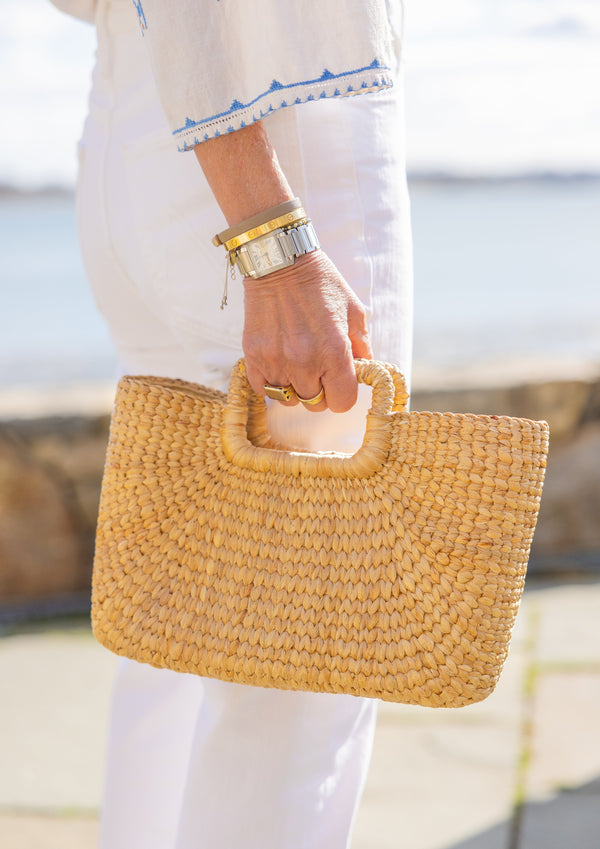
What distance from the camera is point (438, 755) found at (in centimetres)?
187

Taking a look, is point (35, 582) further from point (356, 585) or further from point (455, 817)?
point (356, 585)

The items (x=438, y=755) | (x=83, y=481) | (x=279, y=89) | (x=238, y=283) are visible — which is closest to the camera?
(x=279, y=89)

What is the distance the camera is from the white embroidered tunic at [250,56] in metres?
0.85

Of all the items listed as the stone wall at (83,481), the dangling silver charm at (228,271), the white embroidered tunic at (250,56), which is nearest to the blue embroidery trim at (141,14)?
the white embroidered tunic at (250,56)

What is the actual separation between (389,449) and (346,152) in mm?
295

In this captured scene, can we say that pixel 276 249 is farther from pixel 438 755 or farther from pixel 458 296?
pixel 458 296

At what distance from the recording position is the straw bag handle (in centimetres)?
91

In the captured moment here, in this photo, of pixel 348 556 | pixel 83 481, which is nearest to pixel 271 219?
pixel 348 556

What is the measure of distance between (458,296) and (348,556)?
456 inches

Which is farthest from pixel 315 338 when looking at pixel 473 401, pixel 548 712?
pixel 473 401

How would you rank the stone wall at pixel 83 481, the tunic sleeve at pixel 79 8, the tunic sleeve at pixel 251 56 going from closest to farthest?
the tunic sleeve at pixel 251 56 < the tunic sleeve at pixel 79 8 < the stone wall at pixel 83 481

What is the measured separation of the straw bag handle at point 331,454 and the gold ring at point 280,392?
0.03m

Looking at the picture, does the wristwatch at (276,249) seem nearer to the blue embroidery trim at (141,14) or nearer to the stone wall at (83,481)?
the blue embroidery trim at (141,14)

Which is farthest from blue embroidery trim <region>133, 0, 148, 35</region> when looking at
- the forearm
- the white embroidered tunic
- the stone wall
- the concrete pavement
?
the stone wall
